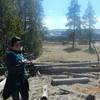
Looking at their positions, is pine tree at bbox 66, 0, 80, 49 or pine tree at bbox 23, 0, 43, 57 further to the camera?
pine tree at bbox 66, 0, 80, 49

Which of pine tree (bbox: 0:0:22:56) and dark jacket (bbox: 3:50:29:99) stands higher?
pine tree (bbox: 0:0:22:56)

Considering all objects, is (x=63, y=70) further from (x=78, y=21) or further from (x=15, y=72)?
(x=78, y=21)

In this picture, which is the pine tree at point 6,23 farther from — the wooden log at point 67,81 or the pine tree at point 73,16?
the pine tree at point 73,16

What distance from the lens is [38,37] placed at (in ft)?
134

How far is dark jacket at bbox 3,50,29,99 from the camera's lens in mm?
7852

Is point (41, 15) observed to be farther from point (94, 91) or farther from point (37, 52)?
point (94, 91)

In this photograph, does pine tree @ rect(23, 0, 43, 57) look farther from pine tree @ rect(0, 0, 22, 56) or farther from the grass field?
pine tree @ rect(0, 0, 22, 56)

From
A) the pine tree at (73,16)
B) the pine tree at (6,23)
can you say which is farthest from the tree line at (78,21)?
the pine tree at (6,23)

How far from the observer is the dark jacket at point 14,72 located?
7852mm

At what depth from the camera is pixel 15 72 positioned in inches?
310

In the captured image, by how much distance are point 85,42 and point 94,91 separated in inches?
2577

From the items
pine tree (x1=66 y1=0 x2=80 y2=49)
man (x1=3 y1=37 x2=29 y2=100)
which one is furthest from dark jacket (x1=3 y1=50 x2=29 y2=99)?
pine tree (x1=66 y1=0 x2=80 y2=49)

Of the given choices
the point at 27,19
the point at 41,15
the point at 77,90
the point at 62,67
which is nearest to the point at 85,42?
the point at 41,15

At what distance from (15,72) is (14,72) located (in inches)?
0.9
